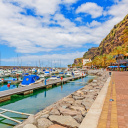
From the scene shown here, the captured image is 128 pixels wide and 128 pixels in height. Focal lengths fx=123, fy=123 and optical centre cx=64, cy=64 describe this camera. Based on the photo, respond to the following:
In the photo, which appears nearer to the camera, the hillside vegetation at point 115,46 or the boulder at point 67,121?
the boulder at point 67,121

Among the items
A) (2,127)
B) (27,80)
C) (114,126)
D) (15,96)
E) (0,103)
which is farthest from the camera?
(27,80)

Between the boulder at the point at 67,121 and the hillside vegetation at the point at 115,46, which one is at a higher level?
the hillside vegetation at the point at 115,46

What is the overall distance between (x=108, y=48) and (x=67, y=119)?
139231 mm

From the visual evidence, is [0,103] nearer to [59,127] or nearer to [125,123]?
[59,127]

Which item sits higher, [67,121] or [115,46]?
[115,46]

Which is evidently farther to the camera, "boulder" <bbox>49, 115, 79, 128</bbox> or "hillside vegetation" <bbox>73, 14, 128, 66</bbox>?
"hillside vegetation" <bbox>73, 14, 128, 66</bbox>

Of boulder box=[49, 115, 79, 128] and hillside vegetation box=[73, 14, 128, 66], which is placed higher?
hillside vegetation box=[73, 14, 128, 66]

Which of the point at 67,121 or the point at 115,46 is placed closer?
the point at 67,121

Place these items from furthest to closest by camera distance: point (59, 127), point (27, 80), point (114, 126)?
point (27, 80) < point (59, 127) < point (114, 126)

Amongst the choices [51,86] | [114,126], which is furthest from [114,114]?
[51,86]

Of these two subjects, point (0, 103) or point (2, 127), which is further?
point (0, 103)

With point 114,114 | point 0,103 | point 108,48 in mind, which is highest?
point 108,48

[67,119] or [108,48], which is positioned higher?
[108,48]

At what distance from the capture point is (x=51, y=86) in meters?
26.7
